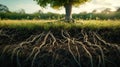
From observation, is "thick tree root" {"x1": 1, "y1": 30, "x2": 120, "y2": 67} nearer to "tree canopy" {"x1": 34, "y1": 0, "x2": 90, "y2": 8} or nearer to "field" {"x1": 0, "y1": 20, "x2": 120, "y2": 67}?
"field" {"x1": 0, "y1": 20, "x2": 120, "y2": 67}

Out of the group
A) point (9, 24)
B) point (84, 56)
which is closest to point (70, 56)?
point (84, 56)

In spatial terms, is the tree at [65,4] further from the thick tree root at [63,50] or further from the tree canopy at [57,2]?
the thick tree root at [63,50]

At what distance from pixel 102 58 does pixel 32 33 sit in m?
3.19

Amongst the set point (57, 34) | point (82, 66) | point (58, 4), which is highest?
point (58, 4)

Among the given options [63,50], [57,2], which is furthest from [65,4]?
[63,50]

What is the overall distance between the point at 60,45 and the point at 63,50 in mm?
360

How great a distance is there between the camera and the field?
40.4 feet

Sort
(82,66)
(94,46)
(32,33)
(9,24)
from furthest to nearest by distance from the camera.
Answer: (9,24)
(32,33)
(94,46)
(82,66)

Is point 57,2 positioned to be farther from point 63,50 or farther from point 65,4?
point 63,50

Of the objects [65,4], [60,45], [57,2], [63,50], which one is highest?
[57,2]

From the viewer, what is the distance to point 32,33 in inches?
548

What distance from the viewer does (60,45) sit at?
1288 cm

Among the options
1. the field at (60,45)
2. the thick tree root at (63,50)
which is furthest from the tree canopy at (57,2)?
the thick tree root at (63,50)

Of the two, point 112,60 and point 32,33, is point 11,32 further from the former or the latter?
point 112,60
